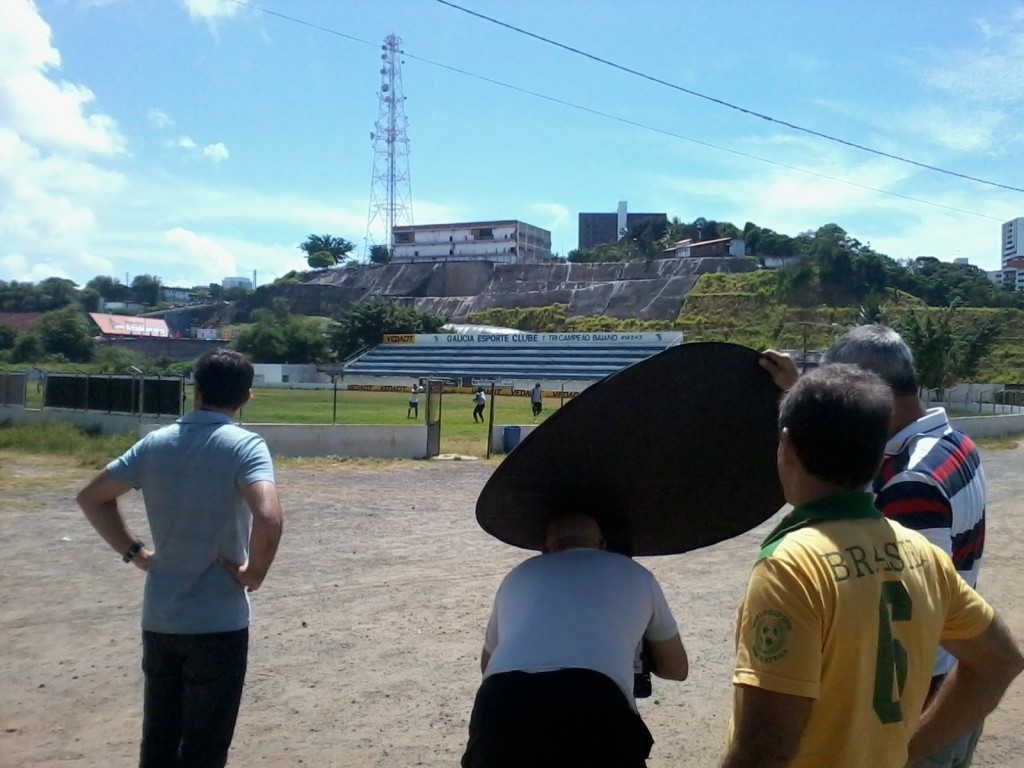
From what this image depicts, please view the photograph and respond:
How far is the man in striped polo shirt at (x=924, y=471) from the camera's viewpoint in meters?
2.47

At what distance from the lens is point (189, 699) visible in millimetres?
3219

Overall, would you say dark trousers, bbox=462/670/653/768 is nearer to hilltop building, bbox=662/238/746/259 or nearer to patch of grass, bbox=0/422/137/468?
patch of grass, bbox=0/422/137/468

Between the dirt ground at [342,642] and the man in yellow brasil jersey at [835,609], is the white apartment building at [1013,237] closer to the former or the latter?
the dirt ground at [342,642]

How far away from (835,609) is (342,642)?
5.63 m

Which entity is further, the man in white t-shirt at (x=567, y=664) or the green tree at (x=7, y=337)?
the green tree at (x=7, y=337)

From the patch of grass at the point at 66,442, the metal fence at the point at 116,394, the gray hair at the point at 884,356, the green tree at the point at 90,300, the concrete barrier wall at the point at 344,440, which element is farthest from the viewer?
the green tree at the point at 90,300

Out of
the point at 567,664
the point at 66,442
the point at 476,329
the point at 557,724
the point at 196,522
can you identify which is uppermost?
the point at 476,329

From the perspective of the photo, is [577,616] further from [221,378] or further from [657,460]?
[221,378]

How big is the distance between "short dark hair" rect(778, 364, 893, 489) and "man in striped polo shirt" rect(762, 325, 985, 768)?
20.6 inches

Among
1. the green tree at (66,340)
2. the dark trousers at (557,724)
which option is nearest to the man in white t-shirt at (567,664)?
the dark trousers at (557,724)

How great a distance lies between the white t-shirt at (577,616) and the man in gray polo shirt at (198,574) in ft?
3.78

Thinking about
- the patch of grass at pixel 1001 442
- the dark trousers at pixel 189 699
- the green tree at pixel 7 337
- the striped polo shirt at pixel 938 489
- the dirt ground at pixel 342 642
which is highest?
the green tree at pixel 7 337

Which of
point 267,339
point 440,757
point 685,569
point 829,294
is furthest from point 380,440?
point 829,294

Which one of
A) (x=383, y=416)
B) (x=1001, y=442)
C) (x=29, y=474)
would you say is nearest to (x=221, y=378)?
(x=29, y=474)
